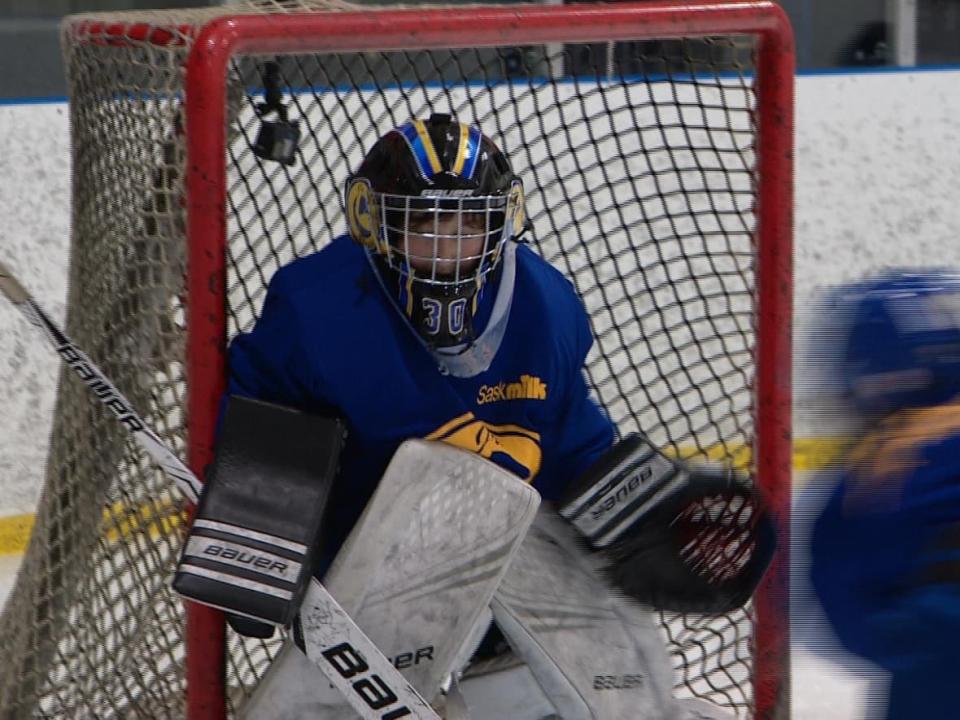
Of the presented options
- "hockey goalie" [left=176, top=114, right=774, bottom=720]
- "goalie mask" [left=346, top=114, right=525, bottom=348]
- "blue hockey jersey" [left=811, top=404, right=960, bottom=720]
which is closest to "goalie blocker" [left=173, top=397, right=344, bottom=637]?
"hockey goalie" [left=176, top=114, right=774, bottom=720]

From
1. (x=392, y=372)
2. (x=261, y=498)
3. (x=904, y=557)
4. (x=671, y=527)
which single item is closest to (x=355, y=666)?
(x=261, y=498)

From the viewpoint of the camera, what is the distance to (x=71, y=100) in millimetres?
2082

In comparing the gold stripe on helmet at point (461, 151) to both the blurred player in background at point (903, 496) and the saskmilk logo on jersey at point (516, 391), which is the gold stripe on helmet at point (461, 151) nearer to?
the saskmilk logo on jersey at point (516, 391)

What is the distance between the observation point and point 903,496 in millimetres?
1117

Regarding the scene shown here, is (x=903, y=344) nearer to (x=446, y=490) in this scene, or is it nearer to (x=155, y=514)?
(x=446, y=490)

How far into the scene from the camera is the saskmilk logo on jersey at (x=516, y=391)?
175 centimetres

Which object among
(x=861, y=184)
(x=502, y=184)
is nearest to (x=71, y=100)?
(x=502, y=184)

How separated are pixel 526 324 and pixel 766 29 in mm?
487

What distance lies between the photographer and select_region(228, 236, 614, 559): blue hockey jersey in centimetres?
163

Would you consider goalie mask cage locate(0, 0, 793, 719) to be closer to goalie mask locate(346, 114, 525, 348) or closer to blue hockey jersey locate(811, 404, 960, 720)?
goalie mask locate(346, 114, 525, 348)

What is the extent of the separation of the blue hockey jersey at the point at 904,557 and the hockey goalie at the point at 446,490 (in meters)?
0.56

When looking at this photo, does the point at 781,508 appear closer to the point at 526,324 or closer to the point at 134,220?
the point at 526,324

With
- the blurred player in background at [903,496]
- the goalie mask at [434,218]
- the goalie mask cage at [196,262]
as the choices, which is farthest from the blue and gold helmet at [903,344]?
the goalie mask cage at [196,262]

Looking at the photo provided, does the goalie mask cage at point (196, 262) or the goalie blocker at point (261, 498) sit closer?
the goalie blocker at point (261, 498)
